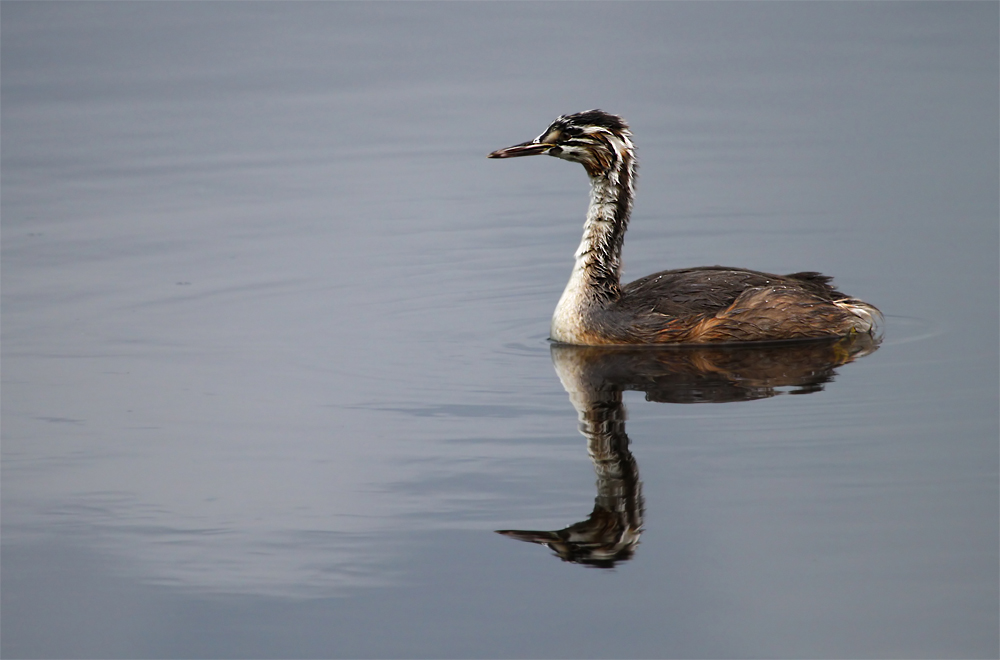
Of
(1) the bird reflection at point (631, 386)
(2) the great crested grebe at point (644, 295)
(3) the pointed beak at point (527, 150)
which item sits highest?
(3) the pointed beak at point (527, 150)

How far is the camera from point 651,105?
20.7 metres

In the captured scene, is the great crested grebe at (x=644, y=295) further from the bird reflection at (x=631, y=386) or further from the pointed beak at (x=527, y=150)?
the bird reflection at (x=631, y=386)

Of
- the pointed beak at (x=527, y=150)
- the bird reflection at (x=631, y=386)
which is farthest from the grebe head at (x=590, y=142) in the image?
the bird reflection at (x=631, y=386)

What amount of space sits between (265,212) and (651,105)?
6.64 metres

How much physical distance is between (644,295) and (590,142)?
1.33 meters

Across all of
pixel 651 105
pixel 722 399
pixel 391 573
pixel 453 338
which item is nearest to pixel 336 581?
pixel 391 573

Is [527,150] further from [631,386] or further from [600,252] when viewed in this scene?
[631,386]

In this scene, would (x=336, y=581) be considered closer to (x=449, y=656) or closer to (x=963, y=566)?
(x=449, y=656)

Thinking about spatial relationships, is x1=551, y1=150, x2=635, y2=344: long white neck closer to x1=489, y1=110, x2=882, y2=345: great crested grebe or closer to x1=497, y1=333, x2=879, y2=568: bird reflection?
x1=489, y1=110, x2=882, y2=345: great crested grebe

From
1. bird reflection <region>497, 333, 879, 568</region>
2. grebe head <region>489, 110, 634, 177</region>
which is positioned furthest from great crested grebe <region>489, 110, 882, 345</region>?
bird reflection <region>497, 333, 879, 568</region>

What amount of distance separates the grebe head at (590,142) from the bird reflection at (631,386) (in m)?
1.54

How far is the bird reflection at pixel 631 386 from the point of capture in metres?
7.84

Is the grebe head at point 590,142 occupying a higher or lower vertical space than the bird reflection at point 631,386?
higher

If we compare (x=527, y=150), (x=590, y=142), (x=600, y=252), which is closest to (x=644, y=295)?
(x=600, y=252)
